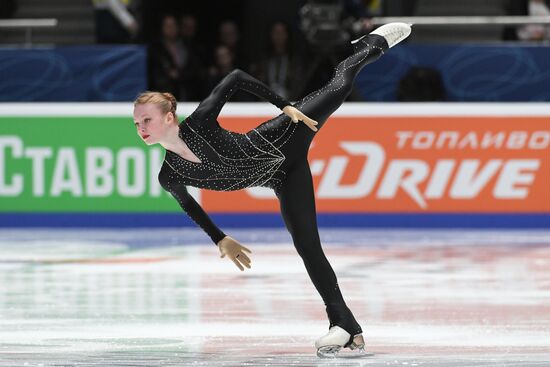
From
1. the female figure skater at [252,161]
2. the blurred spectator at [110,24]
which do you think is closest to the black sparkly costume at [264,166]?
the female figure skater at [252,161]

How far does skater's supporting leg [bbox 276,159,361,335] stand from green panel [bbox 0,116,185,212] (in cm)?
616

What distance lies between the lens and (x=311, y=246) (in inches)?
237

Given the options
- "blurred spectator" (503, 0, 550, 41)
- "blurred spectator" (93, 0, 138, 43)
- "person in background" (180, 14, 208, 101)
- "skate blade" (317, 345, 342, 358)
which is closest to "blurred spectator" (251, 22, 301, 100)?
"person in background" (180, 14, 208, 101)

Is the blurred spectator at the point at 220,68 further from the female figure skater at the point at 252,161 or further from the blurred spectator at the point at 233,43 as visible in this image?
the female figure skater at the point at 252,161

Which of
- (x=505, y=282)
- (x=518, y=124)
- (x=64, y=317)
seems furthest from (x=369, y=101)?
(x=64, y=317)

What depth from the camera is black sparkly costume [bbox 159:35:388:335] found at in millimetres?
6008

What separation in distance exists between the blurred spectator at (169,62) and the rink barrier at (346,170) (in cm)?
70

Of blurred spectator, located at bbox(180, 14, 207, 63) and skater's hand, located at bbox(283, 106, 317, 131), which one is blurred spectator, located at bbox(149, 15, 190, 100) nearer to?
blurred spectator, located at bbox(180, 14, 207, 63)

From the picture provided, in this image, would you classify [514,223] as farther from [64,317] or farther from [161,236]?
[64,317]

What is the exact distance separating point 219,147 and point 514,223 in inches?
256

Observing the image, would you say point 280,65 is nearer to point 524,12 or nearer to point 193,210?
point 524,12

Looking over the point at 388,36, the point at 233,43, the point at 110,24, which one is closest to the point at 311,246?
the point at 388,36

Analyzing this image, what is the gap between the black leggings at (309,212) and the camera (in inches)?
237

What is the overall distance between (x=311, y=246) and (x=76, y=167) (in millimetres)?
6567
